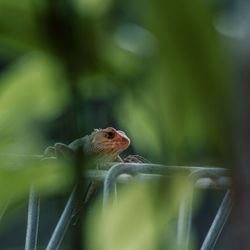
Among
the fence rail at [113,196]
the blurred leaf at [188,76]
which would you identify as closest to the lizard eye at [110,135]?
the fence rail at [113,196]

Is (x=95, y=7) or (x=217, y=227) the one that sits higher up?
(x=95, y=7)

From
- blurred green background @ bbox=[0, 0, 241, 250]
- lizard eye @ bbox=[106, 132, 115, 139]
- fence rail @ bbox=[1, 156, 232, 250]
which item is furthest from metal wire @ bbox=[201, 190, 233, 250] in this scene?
lizard eye @ bbox=[106, 132, 115, 139]

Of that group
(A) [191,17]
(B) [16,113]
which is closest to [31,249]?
(B) [16,113]

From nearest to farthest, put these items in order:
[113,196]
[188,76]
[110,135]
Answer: [188,76]
[113,196]
[110,135]

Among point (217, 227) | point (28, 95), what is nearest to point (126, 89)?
point (28, 95)

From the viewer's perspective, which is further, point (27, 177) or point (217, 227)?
point (217, 227)

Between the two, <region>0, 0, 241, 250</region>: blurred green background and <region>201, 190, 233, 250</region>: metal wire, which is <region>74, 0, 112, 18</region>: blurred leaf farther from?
<region>201, 190, 233, 250</region>: metal wire

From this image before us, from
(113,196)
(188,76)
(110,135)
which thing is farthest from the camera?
(110,135)

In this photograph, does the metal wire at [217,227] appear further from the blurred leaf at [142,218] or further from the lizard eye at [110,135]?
the lizard eye at [110,135]

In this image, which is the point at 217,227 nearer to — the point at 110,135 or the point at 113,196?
the point at 113,196
